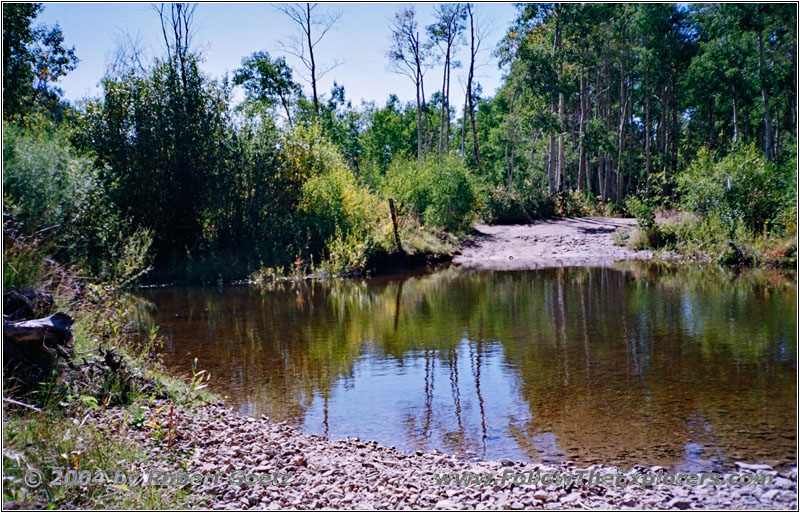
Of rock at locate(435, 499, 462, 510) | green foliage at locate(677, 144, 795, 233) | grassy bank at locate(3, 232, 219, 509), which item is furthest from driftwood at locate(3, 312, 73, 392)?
green foliage at locate(677, 144, 795, 233)

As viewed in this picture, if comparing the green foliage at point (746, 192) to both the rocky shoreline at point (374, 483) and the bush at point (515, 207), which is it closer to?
the bush at point (515, 207)

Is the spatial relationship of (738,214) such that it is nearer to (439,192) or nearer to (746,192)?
(746,192)

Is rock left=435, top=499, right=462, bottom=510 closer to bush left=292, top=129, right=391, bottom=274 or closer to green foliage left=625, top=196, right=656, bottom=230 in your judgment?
bush left=292, top=129, right=391, bottom=274

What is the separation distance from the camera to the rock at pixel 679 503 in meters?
4.39

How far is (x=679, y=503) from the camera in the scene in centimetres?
443

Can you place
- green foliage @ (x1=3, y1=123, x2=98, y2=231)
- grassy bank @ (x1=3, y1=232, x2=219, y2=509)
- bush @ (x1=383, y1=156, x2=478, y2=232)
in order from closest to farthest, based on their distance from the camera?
grassy bank @ (x1=3, y1=232, x2=219, y2=509), green foliage @ (x1=3, y1=123, x2=98, y2=231), bush @ (x1=383, y1=156, x2=478, y2=232)

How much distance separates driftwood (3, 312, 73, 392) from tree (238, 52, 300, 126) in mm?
32715

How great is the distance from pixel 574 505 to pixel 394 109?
5935 centimetres

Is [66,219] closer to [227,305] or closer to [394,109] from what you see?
[227,305]

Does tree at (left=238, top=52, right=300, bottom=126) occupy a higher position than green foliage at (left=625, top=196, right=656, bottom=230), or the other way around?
tree at (left=238, top=52, right=300, bottom=126)

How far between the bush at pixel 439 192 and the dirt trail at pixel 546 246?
1.49 meters

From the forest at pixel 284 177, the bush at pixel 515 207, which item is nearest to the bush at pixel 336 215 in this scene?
the forest at pixel 284 177

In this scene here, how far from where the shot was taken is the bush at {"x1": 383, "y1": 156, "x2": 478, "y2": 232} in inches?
1129

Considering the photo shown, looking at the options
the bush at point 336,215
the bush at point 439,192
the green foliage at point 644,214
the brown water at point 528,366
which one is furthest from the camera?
the bush at point 439,192
